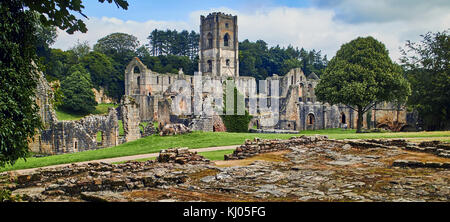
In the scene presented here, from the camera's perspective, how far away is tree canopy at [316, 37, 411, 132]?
2858cm

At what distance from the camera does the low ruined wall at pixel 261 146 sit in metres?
13.5

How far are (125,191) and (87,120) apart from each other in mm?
18949

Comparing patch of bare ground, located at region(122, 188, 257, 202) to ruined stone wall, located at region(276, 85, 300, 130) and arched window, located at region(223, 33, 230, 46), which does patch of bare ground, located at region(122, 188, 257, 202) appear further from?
arched window, located at region(223, 33, 230, 46)

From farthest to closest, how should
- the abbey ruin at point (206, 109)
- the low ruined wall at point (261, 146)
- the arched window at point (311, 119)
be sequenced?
the arched window at point (311, 119) < the abbey ruin at point (206, 109) < the low ruined wall at point (261, 146)

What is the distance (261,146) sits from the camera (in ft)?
47.6

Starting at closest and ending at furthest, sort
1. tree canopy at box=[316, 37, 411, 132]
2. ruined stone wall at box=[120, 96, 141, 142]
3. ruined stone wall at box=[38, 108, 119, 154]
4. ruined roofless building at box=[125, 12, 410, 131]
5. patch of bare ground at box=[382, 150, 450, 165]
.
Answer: patch of bare ground at box=[382, 150, 450, 165]
ruined stone wall at box=[38, 108, 119, 154]
ruined stone wall at box=[120, 96, 141, 142]
tree canopy at box=[316, 37, 411, 132]
ruined roofless building at box=[125, 12, 410, 131]

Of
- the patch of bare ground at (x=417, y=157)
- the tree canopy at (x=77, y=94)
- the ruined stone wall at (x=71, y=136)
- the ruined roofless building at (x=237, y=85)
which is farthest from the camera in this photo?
the tree canopy at (x=77, y=94)

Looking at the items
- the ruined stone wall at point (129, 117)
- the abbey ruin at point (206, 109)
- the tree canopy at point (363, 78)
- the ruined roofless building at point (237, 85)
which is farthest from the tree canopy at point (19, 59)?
the tree canopy at point (363, 78)

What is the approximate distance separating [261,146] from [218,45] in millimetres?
68442

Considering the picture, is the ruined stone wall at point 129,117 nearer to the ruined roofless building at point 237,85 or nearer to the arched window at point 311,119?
the ruined roofless building at point 237,85

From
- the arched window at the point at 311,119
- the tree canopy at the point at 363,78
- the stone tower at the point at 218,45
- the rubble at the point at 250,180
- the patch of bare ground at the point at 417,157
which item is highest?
the stone tower at the point at 218,45

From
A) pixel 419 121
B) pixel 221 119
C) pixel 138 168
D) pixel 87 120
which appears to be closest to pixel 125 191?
pixel 138 168

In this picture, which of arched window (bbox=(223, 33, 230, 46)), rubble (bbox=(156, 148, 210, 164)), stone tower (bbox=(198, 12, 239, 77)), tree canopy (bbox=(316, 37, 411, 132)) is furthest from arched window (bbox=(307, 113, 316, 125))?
arched window (bbox=(223, 33, 230, 46))

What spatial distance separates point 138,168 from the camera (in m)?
10.4
